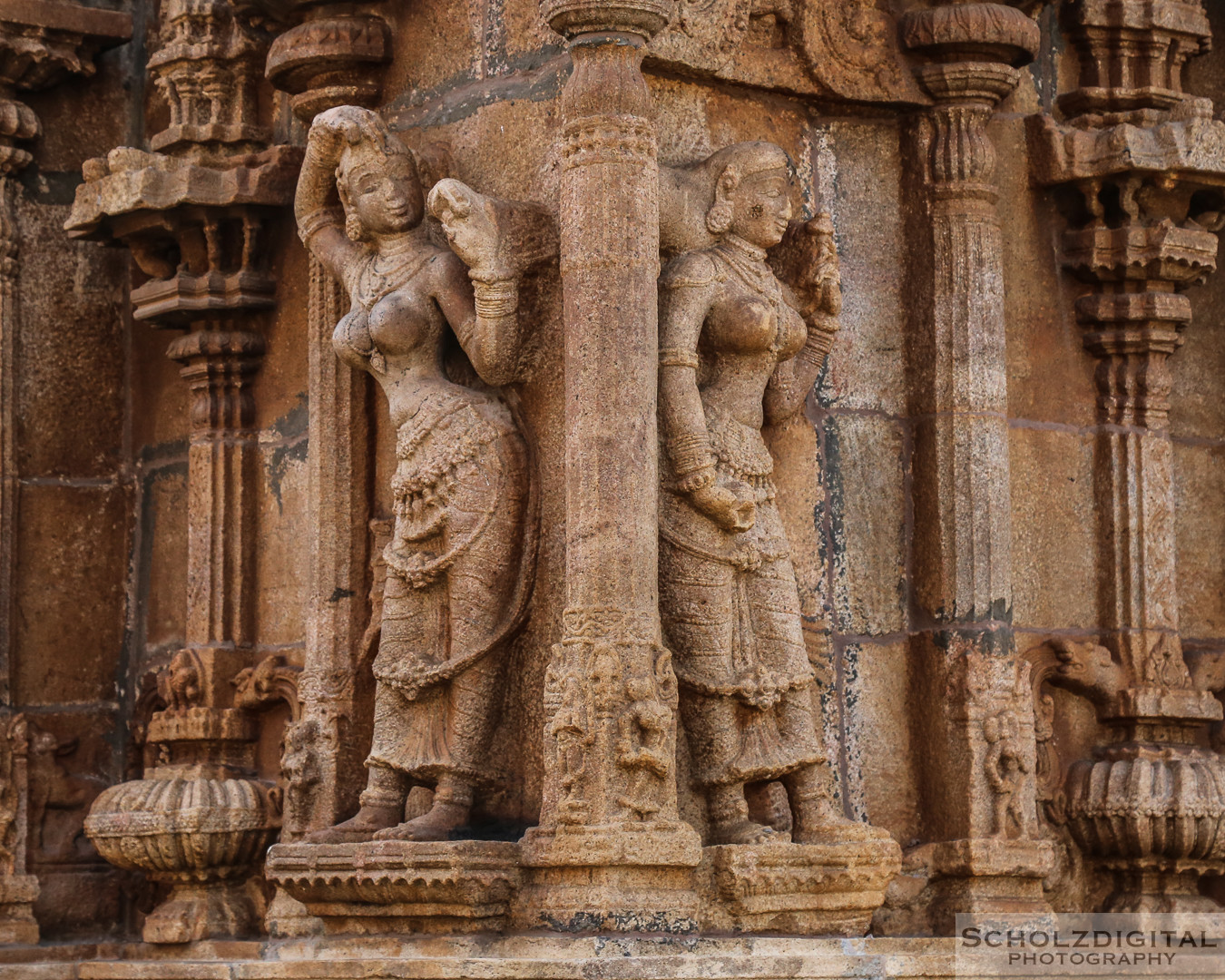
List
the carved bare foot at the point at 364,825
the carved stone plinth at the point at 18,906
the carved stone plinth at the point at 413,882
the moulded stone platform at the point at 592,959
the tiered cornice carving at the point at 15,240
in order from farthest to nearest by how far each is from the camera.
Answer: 1. the tiered cornice carving at the point at 15,240
2. the carved stone plinth at the point at 18,906
3. the carved bare foot at the point at 364,825
4. the carved stone plinth at the point at 413,882
5. the moulded stone platform at the point at 592,959

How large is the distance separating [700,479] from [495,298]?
82 centimetres

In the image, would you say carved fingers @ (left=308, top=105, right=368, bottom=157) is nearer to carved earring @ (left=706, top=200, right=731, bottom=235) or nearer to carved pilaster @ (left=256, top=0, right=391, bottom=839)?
carved pilaster @ (left=256, top=0, right=391, bottom=839)

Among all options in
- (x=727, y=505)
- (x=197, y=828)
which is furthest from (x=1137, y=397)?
(x=197, y=828)

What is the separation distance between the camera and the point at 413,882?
8117 millimetres

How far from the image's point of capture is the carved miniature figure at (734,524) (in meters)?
8.30

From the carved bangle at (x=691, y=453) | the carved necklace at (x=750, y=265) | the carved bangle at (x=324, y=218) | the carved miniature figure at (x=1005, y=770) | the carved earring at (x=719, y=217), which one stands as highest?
the carved bangle at (x=324, y=218)

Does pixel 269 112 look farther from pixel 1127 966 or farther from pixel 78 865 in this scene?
pixel 1127 966

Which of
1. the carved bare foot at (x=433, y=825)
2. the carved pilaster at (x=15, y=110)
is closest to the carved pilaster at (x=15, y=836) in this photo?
the carved pilaster at (x=15, y=110)

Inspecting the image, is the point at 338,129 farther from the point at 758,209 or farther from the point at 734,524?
the point at 734,524

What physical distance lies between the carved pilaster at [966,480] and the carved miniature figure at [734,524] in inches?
20.4

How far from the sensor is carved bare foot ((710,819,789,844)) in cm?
823

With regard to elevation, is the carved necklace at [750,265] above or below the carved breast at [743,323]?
above

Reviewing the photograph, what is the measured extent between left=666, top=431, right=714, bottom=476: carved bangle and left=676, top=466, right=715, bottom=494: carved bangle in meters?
0.01

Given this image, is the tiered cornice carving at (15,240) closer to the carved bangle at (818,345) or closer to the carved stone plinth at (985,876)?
the carved bangle at (818,345)
